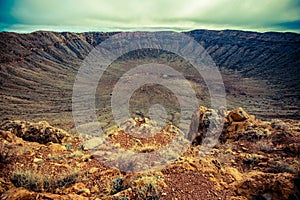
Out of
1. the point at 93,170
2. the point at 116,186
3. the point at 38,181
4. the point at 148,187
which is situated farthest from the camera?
the point at 93,170

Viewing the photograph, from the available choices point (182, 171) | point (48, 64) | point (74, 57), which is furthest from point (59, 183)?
point (74, 57)

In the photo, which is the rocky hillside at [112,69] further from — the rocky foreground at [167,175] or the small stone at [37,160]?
the rocky foreground at [167,175]

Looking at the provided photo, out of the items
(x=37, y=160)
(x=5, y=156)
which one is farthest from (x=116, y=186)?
(x=5, y=156)

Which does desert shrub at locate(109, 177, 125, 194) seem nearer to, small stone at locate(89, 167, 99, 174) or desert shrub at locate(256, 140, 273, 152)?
small stone at locate(89, 167, 99, 174)

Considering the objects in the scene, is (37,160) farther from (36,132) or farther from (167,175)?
(36,132)

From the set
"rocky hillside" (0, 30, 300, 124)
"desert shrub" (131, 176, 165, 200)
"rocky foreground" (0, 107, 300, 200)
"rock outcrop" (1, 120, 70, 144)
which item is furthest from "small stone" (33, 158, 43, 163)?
"rocky hillside" (0, 30, 300, 124)

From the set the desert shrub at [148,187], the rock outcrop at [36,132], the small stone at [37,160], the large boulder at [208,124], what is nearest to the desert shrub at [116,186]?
the desert shrub at [148,187]

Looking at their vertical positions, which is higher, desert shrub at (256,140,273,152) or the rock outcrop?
desert shrub at (256,140,273,152)

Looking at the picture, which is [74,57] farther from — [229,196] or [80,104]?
[229,196]
